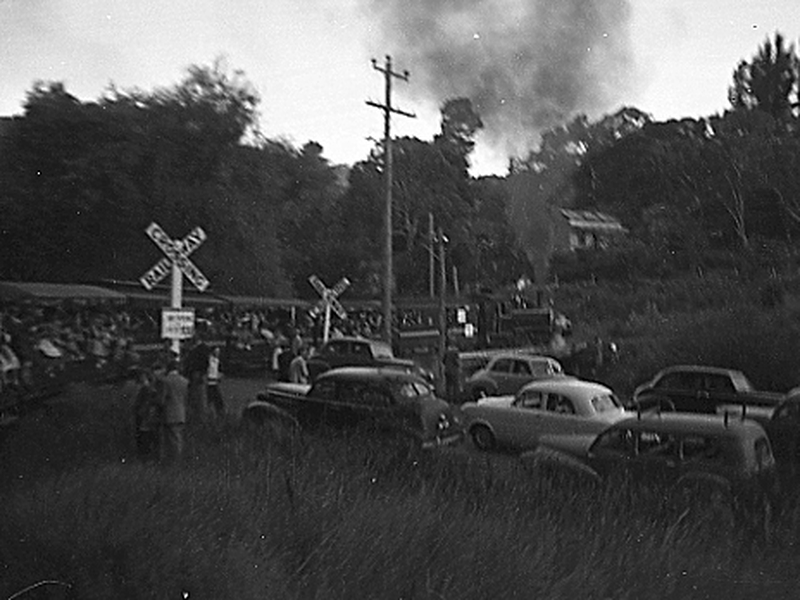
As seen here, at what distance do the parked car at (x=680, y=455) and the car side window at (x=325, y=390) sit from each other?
68 cm

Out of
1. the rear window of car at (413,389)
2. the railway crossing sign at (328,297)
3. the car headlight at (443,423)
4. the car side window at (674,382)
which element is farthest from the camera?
the car headlight at (443,423)

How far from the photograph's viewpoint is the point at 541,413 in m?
3.25

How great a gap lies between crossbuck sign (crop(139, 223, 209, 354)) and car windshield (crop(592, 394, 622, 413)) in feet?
4.46

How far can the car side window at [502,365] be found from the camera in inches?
127

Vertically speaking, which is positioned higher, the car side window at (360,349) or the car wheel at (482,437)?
the car side window at (360,349)

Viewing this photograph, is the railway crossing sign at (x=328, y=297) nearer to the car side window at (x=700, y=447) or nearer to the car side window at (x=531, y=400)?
the car side window at (x=531, y=400)

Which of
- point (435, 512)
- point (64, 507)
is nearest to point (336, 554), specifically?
point (435, 512)

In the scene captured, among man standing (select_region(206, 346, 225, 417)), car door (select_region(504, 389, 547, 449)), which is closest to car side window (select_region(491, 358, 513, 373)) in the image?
car door (select_region(504, 389, 547, 449))

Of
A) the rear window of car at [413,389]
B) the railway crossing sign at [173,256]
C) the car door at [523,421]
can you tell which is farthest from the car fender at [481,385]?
the railway crossing sign at [173,256]

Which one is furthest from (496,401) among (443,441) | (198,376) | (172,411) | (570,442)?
(172,411)

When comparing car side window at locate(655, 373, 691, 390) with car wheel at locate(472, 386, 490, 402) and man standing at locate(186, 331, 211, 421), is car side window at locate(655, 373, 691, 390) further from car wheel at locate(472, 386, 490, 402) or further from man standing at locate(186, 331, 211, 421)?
man standing at locate(186, 331, 211, 421)

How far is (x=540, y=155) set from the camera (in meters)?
2.68

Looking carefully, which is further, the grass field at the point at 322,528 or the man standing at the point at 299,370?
the man standing at the point at 299,370

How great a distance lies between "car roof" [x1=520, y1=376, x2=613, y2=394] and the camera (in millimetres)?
2968
